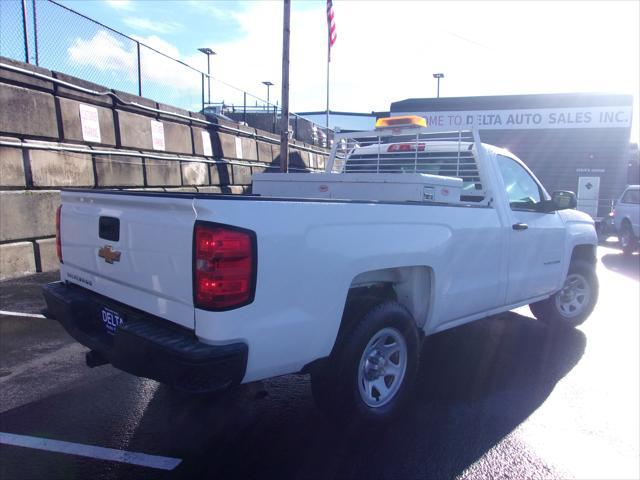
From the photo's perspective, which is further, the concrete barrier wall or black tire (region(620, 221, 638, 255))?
black tire (region(620, 221, 638, 255))

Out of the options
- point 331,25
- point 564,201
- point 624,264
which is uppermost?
point 331,25

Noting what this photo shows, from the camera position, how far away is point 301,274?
2.53 meters

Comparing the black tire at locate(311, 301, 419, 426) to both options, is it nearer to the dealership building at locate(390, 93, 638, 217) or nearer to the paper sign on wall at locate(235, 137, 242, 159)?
the paper sign on wall at locate(235, 137, 242, 159)

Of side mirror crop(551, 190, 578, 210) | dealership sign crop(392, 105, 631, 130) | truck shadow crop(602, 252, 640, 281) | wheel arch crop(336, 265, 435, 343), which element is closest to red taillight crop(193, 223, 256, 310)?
wheel arch crop(336, 265, 435, 343)

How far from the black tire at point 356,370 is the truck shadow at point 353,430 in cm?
13

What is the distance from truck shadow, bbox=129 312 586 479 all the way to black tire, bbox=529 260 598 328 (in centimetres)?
107

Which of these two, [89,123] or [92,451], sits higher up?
→ [89,123]

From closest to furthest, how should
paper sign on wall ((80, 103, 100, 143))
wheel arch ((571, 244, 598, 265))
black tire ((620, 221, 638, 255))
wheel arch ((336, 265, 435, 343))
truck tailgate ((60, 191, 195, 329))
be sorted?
truck tailgate ((60, 191, 195, 329)) < wheel arch ((336, 265, 435, 343)) < wheel arch ((571, 244, 598, 265)) < paper sign on wall ((80, 103, 100, 143)) < black tire ((620, 221, 638, 255))

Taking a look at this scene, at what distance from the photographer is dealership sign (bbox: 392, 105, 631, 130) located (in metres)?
25.8

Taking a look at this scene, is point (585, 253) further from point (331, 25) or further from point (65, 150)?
point (331, 25)

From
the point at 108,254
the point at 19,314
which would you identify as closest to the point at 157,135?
the point at 19,314

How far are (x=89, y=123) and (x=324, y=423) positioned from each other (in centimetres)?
748

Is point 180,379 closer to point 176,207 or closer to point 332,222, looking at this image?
point 176,207

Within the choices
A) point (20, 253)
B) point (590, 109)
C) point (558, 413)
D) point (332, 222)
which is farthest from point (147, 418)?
point (590, 109)
